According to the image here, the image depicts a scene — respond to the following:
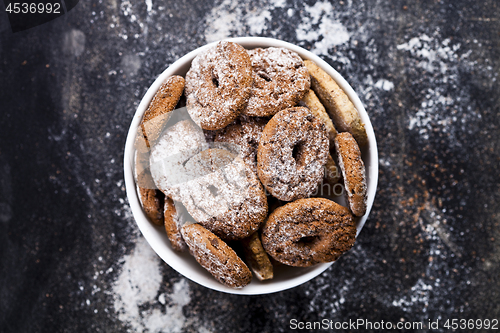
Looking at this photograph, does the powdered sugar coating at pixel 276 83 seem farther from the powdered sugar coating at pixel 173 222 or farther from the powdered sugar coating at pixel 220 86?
the powdered sugar coating at pixel 173 222

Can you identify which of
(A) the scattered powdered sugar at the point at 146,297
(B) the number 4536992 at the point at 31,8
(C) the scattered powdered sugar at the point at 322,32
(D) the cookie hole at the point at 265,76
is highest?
(B) the number 4536992 at the point at 31,8

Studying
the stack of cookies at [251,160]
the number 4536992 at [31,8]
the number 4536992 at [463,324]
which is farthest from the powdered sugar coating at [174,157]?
the number 4536992 at [463,324]

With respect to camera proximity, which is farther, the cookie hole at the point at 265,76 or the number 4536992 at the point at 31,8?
the number 4536992 at the point at 31,8

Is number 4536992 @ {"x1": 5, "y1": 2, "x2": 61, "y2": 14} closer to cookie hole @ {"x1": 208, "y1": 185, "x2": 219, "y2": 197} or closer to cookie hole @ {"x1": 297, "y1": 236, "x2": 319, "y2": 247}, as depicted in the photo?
cookie hole @ {"x1": 208, "y1": 185, "x2": 219, "y2": 197}

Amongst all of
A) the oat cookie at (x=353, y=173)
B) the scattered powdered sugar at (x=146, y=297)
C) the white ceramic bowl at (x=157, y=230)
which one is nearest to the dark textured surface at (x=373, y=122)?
the scattered powdered sugar at (x=146, y=297)

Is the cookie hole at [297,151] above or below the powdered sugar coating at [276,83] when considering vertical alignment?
below

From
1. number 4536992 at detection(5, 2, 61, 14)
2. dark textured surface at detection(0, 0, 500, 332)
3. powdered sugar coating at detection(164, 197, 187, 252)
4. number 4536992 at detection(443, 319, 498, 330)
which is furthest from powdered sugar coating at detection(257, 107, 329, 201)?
number 4536992 at detection(5, 2, 61, 14)

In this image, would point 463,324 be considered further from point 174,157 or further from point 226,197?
point 174,157
